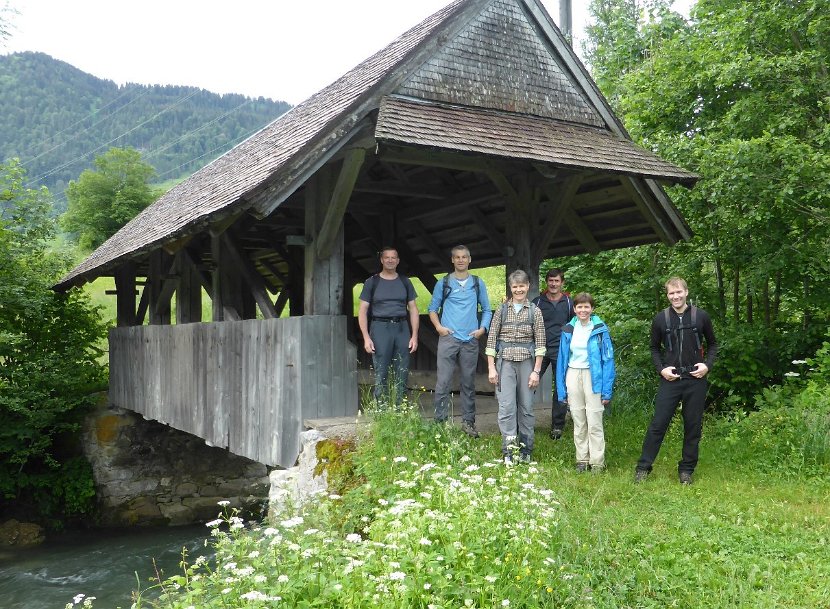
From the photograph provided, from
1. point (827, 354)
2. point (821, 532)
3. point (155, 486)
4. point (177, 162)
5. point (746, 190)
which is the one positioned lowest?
point (155, 486)

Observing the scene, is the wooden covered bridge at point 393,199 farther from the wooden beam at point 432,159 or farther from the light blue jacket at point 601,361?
the light blue jacket at point 601,361

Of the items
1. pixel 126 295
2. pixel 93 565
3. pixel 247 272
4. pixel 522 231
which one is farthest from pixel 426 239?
pixel 93 565

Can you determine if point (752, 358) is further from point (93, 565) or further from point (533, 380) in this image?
point (93, 565)

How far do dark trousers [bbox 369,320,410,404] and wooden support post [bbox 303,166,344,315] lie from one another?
440 mm

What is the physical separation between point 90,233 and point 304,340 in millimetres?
26235

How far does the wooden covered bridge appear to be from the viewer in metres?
6.49

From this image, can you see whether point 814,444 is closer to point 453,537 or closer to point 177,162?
point 453,537

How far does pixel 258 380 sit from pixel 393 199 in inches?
161

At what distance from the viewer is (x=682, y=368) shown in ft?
19.6

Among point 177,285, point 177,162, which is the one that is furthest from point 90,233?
point 177,162

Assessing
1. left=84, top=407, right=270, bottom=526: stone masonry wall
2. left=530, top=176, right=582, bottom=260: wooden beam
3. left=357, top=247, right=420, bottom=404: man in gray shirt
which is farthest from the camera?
left=84, top=407, right=270, bottom=526: stone masonry wall

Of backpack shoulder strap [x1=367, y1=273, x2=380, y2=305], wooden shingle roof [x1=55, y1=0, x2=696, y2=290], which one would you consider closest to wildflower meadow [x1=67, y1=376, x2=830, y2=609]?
backpack shoulder strap [x1=367, y1=273, x2=380, y2=305]

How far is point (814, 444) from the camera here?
6.71 meters

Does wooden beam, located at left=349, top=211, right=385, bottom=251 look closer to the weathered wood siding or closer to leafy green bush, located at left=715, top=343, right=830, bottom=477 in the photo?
the weathered wood siding
